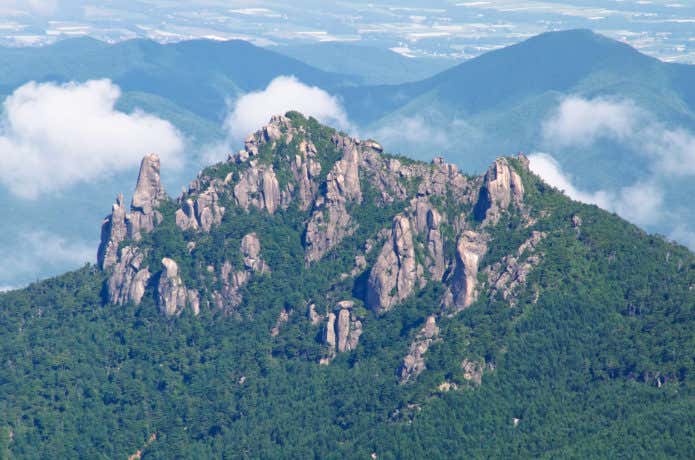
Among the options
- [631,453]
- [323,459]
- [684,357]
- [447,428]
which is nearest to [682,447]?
[631,453]

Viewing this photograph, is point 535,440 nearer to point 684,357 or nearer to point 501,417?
point 501,417

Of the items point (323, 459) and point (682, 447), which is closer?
point (682, 447)

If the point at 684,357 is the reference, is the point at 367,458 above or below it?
below

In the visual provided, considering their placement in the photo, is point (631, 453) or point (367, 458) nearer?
point (631, 453)

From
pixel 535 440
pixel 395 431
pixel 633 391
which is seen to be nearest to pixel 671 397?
pixel 633 391

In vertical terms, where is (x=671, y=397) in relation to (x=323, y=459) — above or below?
above

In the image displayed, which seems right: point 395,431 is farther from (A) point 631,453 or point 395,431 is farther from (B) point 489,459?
(A) point 631,453

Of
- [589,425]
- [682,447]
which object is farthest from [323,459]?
[682,447]
